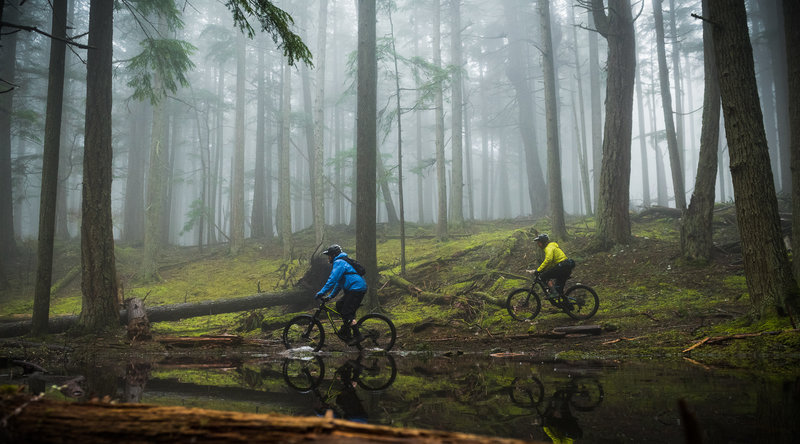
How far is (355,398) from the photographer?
4.03 meters

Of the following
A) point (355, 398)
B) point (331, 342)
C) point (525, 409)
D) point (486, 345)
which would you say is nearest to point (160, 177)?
point (331, 342)

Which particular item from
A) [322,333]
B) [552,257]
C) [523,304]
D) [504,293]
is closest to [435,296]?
[504,293]

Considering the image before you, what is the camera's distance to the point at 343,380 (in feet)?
16.8

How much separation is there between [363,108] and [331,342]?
21.5ft

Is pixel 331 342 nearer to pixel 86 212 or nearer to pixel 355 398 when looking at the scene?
pixel 355 398

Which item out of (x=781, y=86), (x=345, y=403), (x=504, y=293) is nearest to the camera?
(x=345, y=403)

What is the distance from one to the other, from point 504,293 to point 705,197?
19.1 feet

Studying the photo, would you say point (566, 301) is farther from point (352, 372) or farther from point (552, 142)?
point (552, 142)

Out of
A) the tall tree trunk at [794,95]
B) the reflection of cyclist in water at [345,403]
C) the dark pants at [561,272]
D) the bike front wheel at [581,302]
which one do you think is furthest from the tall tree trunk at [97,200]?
the tall tree trunk at [794,95]

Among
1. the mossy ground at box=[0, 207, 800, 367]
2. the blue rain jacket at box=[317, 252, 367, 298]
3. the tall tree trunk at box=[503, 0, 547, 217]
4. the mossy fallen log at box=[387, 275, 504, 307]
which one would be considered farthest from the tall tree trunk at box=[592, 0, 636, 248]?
the tall tree trunk at box=[503, 0, 547, 217]

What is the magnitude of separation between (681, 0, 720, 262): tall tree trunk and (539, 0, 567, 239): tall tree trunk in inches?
148

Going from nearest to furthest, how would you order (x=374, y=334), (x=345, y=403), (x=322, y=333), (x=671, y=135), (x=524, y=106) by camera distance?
(x=345, y=403)
(x=322, y=333)
(x=374, y=334)
(x=671, y=135)
(x=524, y=106)

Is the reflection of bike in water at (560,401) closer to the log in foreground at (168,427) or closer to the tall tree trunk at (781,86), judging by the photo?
the log in foreground at (168,427)

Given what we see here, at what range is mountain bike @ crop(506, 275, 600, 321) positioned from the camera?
9.59 meters
